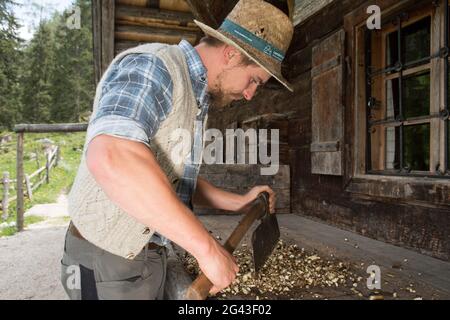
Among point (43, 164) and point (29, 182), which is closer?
point (29, 182)

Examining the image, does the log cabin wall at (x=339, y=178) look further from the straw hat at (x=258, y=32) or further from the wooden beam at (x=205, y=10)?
the straw hat at (x=258, y=32)

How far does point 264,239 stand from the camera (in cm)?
208

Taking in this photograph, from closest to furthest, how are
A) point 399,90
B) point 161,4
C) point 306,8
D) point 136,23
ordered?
1. point 399,90
2. point 306,8
3. point 161,4
4. point 136,23

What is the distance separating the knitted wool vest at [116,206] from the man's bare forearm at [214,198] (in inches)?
29.8

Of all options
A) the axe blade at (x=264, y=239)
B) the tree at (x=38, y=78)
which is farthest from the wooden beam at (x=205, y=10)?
the tree at (x=38, y=78)

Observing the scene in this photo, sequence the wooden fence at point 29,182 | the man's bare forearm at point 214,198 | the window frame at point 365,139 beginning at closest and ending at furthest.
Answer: the man's bare forearm at point 214,198, the window frame at point 365,139, the wooden fence at point 29,182

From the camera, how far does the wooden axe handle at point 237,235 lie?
4.25 feet

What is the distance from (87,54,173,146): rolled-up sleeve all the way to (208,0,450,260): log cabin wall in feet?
7.31

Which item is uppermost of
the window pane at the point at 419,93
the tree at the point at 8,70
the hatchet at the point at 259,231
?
the tree at the point at 8,70

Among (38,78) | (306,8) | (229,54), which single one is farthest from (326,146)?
(38,78)

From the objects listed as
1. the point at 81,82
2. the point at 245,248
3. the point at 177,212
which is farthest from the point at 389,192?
the point at 81,82

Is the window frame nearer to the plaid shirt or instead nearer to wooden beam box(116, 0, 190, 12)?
the plaid shirt

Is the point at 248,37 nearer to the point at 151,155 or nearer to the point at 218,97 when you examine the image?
the point at 218,97

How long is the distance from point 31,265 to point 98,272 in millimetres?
4256
